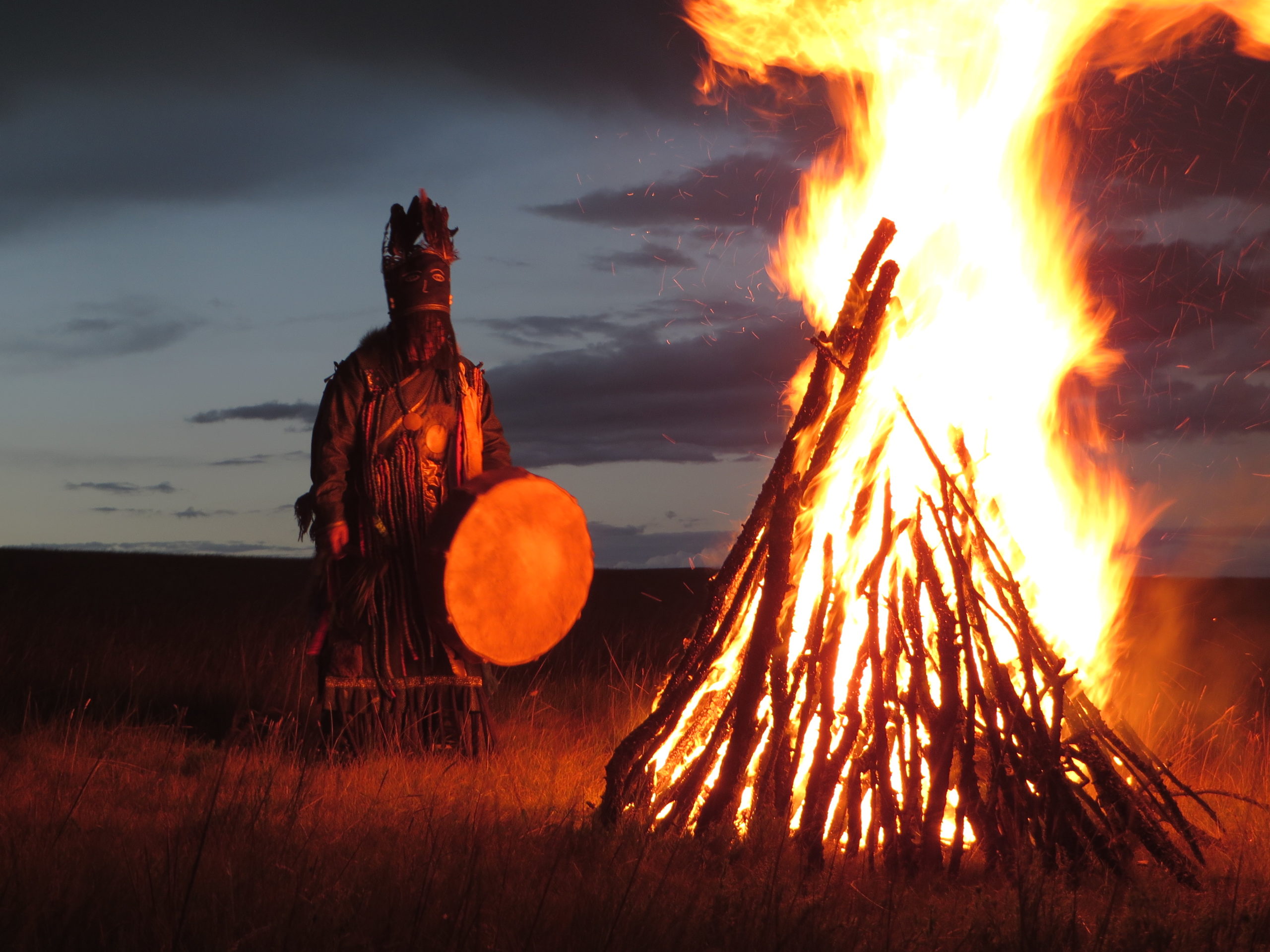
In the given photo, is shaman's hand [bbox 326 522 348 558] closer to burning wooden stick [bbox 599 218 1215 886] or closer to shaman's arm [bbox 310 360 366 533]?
shaman's arm [bbox 310 360 366 533]

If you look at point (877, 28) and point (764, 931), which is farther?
point (877, 28)

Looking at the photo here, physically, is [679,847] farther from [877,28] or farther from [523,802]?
[877,28]

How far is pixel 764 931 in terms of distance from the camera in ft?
10.1

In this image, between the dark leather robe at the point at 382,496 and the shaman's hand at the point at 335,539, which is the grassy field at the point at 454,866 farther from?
the shaman's hand at the point at 335,539

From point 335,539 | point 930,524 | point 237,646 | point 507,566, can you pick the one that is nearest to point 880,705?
point 930,524

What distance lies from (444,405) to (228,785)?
189 cm

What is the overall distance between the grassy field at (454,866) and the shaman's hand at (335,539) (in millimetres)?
885

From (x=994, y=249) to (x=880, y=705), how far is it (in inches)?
68.1

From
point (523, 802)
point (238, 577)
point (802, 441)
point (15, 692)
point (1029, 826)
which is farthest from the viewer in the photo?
point (238, 577)

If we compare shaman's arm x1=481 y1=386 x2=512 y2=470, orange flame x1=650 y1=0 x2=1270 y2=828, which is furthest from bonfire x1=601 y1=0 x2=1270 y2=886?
shaman's arm x1=481 y1=386 x2=512 y2=470

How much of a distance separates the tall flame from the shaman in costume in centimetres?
199

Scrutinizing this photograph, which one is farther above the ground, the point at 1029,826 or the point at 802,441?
the point at 802,441

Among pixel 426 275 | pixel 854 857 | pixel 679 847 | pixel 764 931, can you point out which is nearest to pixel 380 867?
pixel 679 847

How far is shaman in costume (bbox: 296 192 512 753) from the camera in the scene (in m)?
5.19
